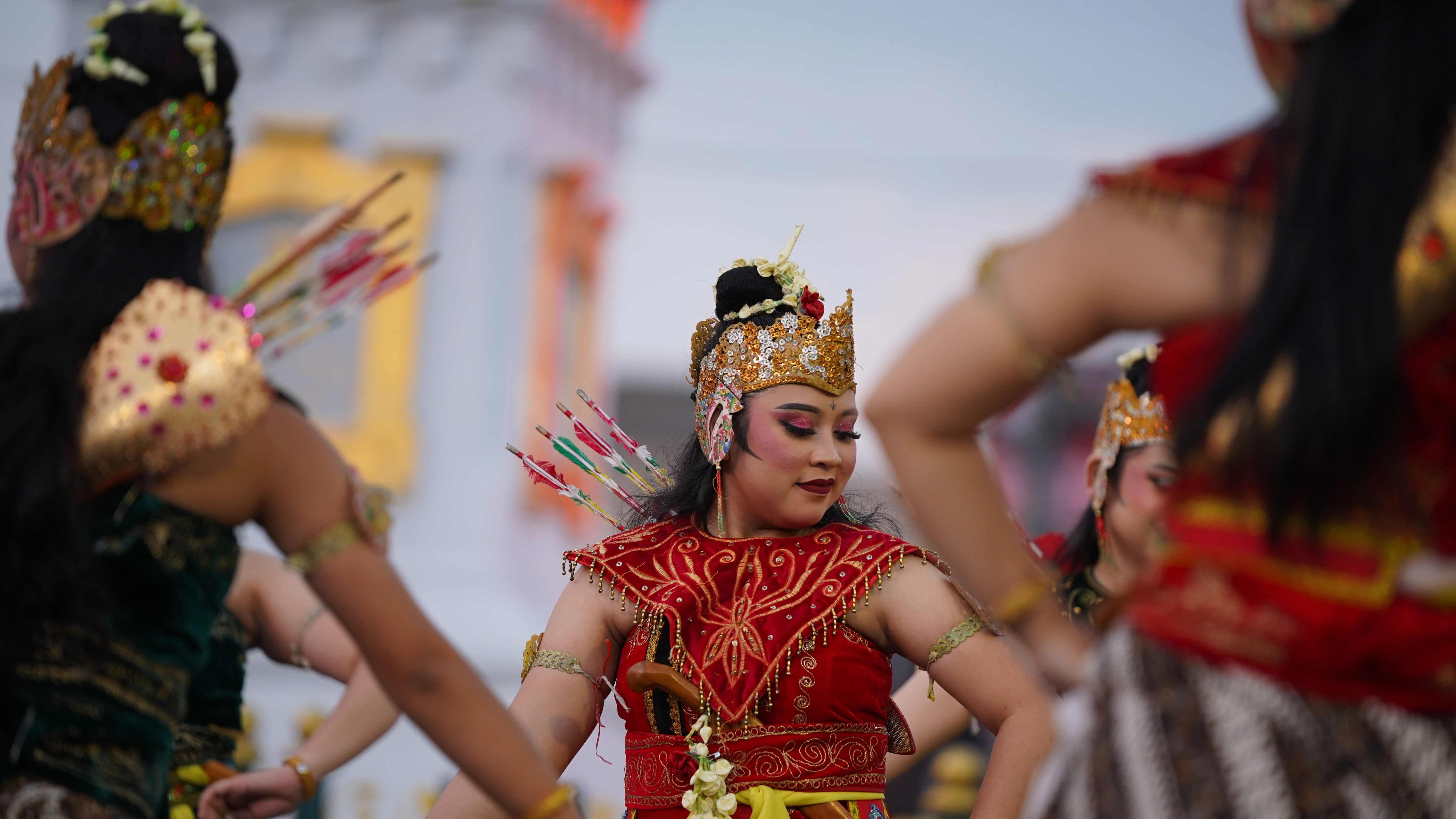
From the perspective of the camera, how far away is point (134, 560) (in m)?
1.81

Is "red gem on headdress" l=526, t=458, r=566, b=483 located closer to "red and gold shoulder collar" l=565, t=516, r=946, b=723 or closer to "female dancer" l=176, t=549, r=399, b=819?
"red and gold shoulder collar" l=565, t=516, r=946, b=723

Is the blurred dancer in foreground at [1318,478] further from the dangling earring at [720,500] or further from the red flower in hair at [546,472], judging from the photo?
the red flower in hair at [546,472]

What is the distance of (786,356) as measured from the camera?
3.18 metres

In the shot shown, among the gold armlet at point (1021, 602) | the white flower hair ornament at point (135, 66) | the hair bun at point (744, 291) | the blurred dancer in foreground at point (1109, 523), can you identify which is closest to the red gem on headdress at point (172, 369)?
the white flower hair ornament at point (135, 66)

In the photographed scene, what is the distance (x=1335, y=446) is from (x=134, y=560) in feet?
4.13

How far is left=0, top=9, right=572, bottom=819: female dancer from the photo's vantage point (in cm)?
175

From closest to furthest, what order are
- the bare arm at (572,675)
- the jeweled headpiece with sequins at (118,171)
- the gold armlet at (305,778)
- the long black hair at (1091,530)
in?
the jeweled headpiece with sequins at (118,171) < the bare arm at (572,675) < the gold armlet at (305,778) < the long black hair at (1091,530)

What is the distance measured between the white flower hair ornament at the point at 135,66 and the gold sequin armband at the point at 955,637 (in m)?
1.53

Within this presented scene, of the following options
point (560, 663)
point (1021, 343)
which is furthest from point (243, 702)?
point (1021, 343)

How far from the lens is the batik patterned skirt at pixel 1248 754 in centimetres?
135

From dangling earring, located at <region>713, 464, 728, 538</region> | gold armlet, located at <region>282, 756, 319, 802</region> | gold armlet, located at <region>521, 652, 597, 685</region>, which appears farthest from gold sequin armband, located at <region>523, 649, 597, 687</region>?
gold armlet, located at <region>282, 756, 319, 802</region>

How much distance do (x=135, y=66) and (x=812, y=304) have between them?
1575 mm

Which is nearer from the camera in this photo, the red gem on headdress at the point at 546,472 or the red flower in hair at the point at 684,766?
the red flower in hair at the point at 684,766

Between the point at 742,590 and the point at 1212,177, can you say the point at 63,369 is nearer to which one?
the point at 1212,177
